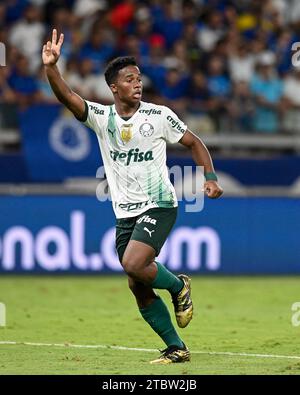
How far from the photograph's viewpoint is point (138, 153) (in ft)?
29.8

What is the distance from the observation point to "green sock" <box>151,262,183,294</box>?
8.98 meters

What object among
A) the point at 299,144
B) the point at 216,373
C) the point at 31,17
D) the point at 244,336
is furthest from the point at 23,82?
the point at 216,373

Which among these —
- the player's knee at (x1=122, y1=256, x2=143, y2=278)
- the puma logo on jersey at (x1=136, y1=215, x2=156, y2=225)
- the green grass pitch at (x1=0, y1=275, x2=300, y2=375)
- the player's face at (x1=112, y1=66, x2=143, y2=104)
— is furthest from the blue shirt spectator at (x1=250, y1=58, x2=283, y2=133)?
the player's knee at (x1=122, y1=256, x2=143, y2=278)

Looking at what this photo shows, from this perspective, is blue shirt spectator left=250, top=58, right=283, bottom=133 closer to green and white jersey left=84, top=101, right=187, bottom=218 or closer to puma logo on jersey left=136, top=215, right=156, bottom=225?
green and white jersey left=84, top=101, right=187, bottom=218

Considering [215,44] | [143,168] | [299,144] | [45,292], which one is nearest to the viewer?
[143,168]

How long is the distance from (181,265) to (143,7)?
557 centimetres

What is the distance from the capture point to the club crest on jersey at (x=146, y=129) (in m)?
9.09

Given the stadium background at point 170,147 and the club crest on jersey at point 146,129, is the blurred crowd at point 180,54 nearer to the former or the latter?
the stadium background at point 170,147

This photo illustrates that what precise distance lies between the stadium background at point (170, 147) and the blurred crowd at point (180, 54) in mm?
24

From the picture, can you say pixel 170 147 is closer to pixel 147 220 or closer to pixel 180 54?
pixel 180 54

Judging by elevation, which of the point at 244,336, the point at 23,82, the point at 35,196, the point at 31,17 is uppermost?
the point at 31,17

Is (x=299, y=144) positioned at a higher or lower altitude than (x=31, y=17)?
lower

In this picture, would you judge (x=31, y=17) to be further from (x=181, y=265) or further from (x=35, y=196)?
(x=181, y=265)
